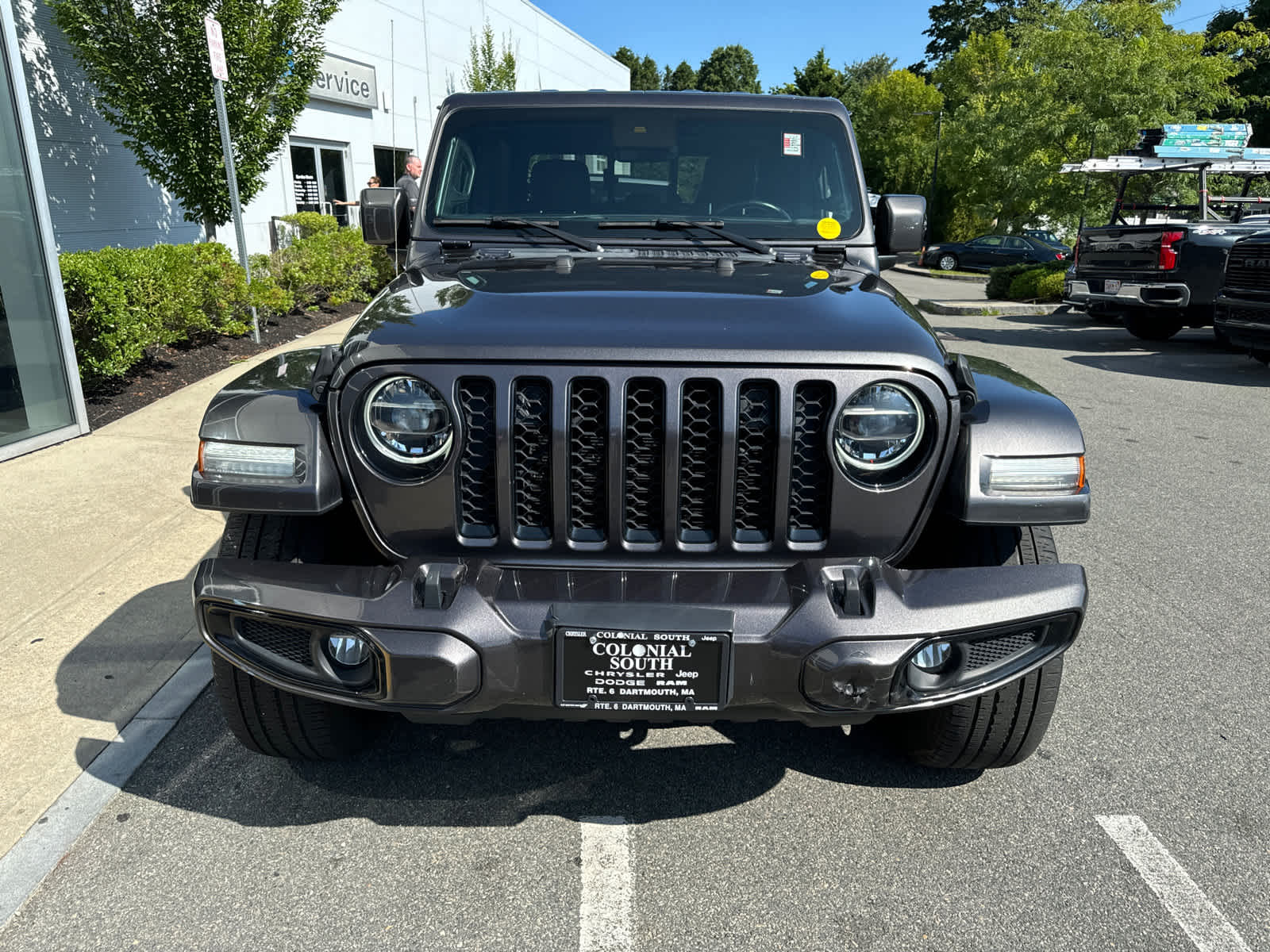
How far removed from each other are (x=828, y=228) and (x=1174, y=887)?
230 centimetres

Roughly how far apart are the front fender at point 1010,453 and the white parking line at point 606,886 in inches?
48.9

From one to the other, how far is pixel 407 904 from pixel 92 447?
499 centimetres

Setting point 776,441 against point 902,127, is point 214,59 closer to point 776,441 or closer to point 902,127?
point 776,441

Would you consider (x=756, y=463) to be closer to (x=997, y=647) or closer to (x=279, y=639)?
(x=997, y=647)

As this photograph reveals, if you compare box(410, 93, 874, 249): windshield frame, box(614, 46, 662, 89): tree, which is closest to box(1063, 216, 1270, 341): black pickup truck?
box(410, 93, 874, 249): windshield frame

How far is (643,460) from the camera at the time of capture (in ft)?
7.66

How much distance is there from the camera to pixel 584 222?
3.45 meters

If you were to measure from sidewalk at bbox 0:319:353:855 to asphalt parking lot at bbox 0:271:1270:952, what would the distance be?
0.29 m

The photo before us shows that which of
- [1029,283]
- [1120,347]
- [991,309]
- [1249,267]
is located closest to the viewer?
[1249,267]

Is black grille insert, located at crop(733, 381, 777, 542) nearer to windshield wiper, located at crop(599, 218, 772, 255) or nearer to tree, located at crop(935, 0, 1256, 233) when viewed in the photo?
windshield wiper, located at crop(599, 218, 772, 255)

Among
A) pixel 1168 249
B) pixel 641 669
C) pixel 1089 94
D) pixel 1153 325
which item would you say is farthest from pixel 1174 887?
pixel 1089 94

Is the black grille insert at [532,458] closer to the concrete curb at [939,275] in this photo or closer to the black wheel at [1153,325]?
the black wheel at [1153,325]

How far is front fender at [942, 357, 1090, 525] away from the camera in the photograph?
2.36 meters

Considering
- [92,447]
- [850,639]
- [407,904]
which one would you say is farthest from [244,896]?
[92,447]
